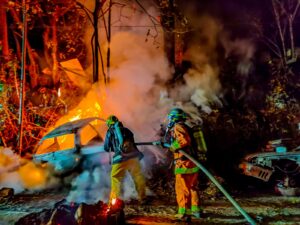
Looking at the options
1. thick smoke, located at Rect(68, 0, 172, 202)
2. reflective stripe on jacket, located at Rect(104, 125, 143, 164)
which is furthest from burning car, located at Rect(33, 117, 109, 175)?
reflective stripe on jacket, located at Rect(104, 125, 143, 164)

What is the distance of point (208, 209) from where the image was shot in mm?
7320

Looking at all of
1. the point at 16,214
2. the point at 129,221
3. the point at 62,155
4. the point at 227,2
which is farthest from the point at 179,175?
the point at 227,2

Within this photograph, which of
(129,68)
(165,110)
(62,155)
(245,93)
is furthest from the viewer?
(245,93)

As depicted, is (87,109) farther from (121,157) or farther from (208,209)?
(208,209)

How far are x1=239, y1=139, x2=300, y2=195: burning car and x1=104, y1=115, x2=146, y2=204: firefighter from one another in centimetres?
280

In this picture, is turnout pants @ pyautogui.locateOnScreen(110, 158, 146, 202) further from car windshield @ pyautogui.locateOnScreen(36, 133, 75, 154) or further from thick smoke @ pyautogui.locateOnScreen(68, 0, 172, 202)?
car windshield @ pyautogui.locateOnScreen(36, 133, 75, 154)

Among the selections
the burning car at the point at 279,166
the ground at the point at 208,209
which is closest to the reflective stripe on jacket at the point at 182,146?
the ground at the point at 208,209

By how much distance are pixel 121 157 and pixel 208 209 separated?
6.88 ft

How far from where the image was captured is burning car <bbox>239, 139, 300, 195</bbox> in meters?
8.38

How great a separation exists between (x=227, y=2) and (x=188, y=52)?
10.4ft

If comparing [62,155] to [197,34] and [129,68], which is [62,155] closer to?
[129,68]

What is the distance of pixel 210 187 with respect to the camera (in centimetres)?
864

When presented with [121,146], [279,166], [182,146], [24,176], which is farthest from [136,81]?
[182,146]

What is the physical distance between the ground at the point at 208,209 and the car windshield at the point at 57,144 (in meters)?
1.63
